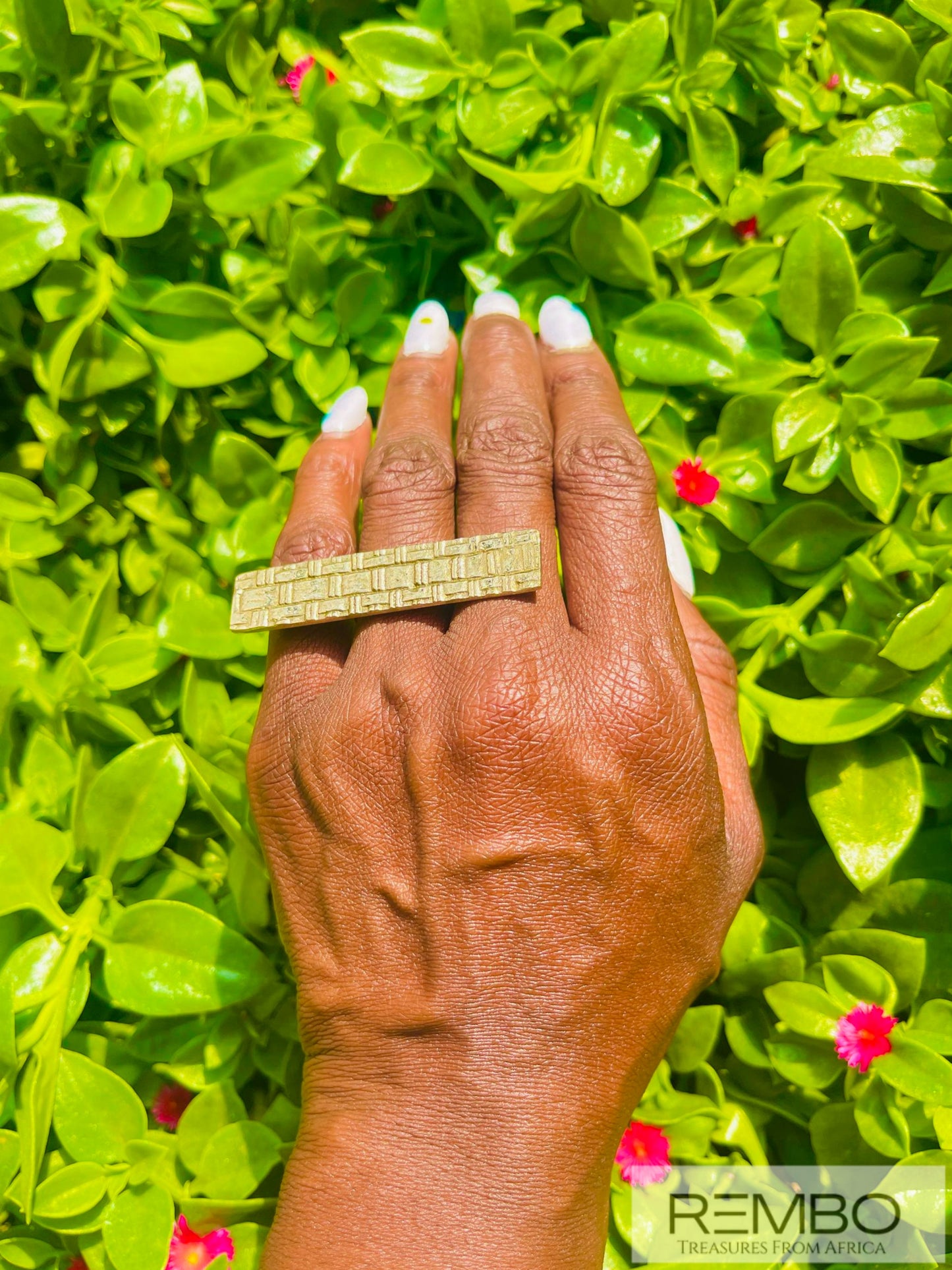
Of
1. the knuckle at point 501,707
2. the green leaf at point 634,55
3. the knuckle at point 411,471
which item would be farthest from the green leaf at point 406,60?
the knuckle at point 501,707

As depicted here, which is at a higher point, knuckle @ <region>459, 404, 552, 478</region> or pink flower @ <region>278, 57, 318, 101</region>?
pink flower @ <region>278, 57, 318, 101</region>

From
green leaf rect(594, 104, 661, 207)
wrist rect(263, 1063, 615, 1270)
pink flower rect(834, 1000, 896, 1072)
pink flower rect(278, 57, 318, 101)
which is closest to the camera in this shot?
wrist rect(263, 1063, 615, 1270)

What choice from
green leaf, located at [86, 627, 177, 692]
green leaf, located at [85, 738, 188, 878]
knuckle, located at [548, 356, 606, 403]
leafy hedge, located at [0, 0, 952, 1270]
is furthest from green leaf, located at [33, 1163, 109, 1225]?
knuckle, located at [548, 356, 606, 403]

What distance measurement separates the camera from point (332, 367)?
3.41ft

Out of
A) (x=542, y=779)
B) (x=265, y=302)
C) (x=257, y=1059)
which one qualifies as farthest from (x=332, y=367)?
(x=257, y=1059)

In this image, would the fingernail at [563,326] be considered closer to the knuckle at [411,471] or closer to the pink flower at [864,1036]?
the knuckle at [411,471]

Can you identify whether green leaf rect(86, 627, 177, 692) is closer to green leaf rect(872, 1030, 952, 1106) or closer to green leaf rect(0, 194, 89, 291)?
green leaf rect(0, 194, 89, 291)

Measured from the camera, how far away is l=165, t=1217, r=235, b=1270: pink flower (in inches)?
35.7

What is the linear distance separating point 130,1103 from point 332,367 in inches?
29.4

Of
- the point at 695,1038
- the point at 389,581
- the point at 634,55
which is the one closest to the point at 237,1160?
the point at 695,1038

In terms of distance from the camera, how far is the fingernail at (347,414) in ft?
3.30

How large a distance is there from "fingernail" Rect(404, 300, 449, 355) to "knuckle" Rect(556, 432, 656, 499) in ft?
0.70

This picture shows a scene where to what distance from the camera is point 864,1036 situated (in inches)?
34.3

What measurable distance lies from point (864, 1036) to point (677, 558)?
1.51 ft
